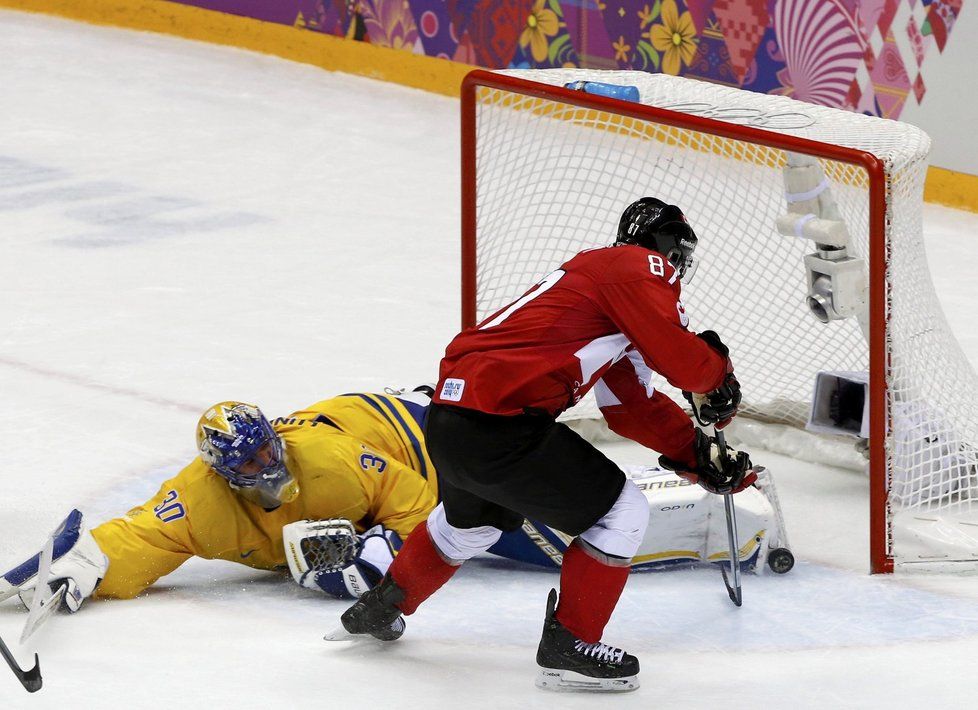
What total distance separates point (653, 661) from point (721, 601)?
12.9 inches

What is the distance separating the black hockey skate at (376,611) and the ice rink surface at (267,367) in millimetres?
50

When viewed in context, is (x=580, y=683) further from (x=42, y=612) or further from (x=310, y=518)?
(x=42, y=612)

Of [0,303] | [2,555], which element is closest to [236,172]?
[0,303]

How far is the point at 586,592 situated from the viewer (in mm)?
2686

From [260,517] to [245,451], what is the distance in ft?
0.68

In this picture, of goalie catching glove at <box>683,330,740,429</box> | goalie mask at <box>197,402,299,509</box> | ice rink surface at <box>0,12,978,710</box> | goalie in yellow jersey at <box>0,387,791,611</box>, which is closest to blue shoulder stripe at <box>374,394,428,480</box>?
goalie in yellow jersey at <box>0,387,791,611</box>

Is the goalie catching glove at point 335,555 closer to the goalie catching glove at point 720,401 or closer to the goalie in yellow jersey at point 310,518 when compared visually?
the goalie in yellow jersey at point 310,518

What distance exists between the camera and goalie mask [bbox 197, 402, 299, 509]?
302cm

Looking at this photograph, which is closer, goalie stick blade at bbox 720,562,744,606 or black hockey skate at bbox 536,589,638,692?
black hockey skate at bbox 536,589,638,692

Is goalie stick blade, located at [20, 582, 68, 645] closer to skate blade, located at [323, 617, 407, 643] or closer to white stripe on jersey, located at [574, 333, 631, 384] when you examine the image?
skate blade, located at [323, 617, 407, 643]

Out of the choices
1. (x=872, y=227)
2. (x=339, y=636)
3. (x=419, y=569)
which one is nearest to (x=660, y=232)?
(x=872, y=227)

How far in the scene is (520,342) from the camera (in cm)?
264

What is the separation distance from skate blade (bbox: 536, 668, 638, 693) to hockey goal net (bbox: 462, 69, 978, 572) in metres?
0.77

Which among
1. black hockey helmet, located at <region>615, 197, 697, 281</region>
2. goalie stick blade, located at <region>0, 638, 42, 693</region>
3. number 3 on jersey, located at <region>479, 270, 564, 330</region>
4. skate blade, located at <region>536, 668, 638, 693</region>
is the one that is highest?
black hockey helmet, located at <region>615, 197, 697, 281</region>
